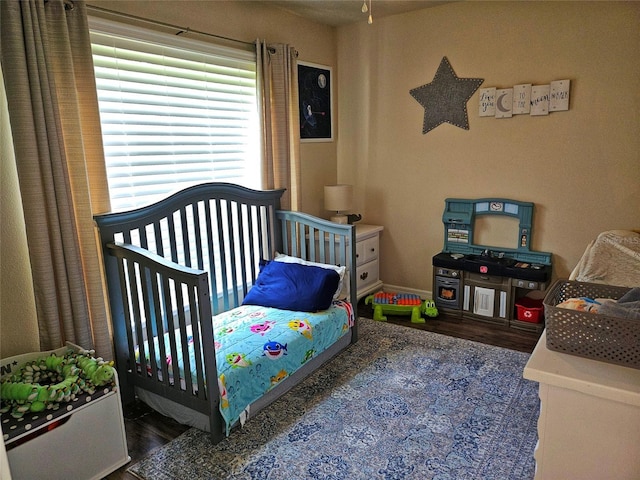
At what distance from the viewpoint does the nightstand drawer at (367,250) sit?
372 cm

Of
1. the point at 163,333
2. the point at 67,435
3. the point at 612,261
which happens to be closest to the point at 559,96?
the point at 612,261

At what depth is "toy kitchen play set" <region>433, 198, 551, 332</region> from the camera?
3.29m

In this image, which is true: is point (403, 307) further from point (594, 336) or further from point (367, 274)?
point (594, 336)

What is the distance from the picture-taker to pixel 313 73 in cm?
375

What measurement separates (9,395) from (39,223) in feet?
2.29

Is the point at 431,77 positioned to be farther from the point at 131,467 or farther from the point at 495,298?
the point at 131,467

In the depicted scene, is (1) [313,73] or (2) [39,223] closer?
(2) [39,223]

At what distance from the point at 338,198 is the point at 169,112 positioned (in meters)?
1.55

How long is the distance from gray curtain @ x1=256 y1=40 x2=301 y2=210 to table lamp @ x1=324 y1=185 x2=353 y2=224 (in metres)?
0.38

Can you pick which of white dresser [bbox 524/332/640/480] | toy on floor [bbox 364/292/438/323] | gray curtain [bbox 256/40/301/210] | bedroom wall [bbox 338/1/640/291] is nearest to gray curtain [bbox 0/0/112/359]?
gray curtain [bbox 256/40/301/210]

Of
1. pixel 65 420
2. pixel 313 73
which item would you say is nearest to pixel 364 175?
pixel 313 73

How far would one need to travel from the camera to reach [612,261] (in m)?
2.60

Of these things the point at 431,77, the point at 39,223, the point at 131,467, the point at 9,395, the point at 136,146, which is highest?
the point at 431,77

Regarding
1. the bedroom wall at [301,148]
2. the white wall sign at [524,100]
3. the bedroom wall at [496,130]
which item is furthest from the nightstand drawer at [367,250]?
the white wall sign at [524,100]
